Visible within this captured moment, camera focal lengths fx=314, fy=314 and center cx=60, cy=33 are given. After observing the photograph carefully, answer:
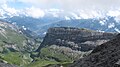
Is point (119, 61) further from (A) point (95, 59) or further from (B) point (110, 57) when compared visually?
(A) point (95, 59)

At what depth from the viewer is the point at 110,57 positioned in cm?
4841

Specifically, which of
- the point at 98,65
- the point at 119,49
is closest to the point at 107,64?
the point at 98,65

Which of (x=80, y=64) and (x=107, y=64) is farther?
(x=80, y=64)

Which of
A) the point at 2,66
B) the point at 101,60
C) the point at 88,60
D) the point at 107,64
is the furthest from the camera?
the point at 2,66

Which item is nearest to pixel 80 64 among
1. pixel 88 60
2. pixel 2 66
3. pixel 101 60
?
pixel 88 60

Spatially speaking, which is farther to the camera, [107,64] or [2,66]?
[2,66]

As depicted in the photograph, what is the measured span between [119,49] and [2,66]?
6849cm

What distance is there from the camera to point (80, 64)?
2130 inches

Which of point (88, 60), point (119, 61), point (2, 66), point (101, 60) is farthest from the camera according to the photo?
point (2, 66)

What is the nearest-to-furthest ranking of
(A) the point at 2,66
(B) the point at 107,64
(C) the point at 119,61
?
(C) the point at 119,61
(B) the point at 107,64
(A) the point at 2,66

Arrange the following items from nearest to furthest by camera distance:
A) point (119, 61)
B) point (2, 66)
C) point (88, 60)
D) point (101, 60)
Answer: point (119, 61) < point (101, 60) < point (88, 60) < point (2, 66)

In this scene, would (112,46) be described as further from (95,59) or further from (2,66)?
(2,66)

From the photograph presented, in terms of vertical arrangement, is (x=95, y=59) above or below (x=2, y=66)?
above

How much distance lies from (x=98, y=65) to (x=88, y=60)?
5.99 metres
